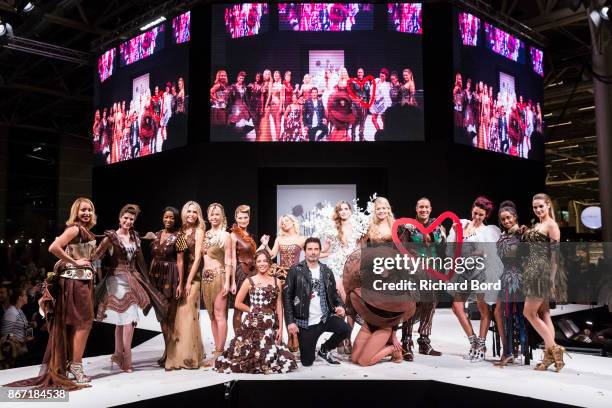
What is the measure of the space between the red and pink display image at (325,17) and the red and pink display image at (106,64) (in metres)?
4.42

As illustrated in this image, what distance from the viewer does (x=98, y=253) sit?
4.06m

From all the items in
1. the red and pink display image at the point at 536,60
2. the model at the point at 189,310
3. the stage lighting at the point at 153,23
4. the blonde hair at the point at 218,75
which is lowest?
the model at the point at 189,310

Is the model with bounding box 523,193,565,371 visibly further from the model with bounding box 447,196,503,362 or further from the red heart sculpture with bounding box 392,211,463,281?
the red heart sculpture with bounding box 392,211,463,281

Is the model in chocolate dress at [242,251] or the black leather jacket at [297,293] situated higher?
the model in chocolate dress at [242,251]

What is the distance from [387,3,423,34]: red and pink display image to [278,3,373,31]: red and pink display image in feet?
1.31

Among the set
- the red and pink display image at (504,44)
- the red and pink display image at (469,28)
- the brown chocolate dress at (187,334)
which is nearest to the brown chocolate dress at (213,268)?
the brown chocolate dress at (187,334)

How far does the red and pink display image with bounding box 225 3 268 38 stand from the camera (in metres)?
9.10

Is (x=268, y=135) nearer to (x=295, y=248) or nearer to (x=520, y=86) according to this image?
(x=295, y=248)

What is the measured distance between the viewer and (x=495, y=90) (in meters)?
9.93

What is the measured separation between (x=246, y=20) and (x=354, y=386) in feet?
23.6

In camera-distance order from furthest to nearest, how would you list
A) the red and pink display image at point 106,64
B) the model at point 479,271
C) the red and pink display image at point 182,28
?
the red and pink display image at point 106,64
the red and pink display image at point 182,28
the model at point 479,271

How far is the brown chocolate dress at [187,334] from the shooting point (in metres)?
4.43

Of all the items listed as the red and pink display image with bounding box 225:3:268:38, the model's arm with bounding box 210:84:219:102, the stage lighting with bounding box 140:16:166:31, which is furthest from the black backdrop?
the stage lighting with bounding box 140:16:166:31

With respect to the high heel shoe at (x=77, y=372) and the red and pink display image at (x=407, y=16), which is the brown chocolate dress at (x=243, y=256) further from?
the red and pink display image at (x=407, y=16)
